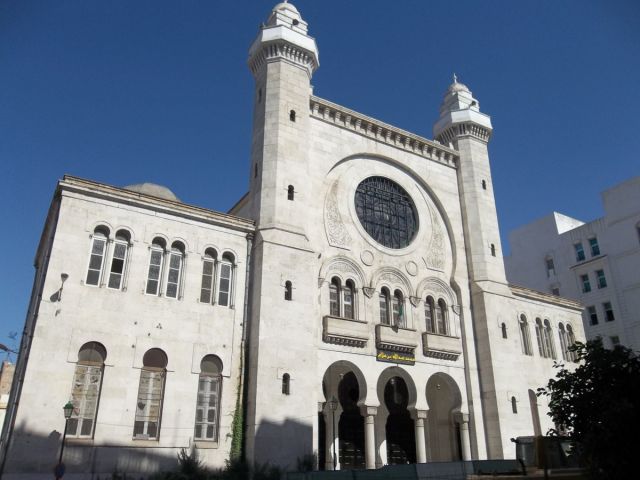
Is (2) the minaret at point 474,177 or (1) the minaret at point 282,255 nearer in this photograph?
(1) the minaret at point 282,255

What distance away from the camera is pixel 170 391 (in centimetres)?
2172

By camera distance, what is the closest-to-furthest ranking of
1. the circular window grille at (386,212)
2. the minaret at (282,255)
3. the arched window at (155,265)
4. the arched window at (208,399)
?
the arched window at (208,399) < the minaret at (282,255) < the arched window at (155,265) < the circular window grille at (386,212)

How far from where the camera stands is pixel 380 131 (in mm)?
32938

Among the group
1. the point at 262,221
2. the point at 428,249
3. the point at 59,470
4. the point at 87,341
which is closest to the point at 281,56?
the point at 262,221

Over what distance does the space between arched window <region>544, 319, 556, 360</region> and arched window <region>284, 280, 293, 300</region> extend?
18.7m

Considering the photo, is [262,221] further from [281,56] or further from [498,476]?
[498,476]

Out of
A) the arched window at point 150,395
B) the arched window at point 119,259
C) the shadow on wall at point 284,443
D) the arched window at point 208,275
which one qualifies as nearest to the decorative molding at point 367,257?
the arched window at point 208,275

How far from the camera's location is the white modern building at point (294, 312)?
2072cm

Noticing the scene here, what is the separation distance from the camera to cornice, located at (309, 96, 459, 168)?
3105 centimetres

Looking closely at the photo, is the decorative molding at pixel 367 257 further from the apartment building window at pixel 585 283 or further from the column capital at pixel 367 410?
the apartment building window at pixel 585 283

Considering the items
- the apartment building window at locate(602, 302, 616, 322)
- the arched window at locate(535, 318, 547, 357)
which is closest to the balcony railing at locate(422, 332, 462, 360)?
the arched window at locate(535, 318, 547, 357)

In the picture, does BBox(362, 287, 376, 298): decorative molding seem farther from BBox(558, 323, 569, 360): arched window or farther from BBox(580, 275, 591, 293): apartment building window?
BBox(580, 275, 591, 293): apartment building window

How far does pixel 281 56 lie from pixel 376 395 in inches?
722

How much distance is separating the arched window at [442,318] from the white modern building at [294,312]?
262mm
